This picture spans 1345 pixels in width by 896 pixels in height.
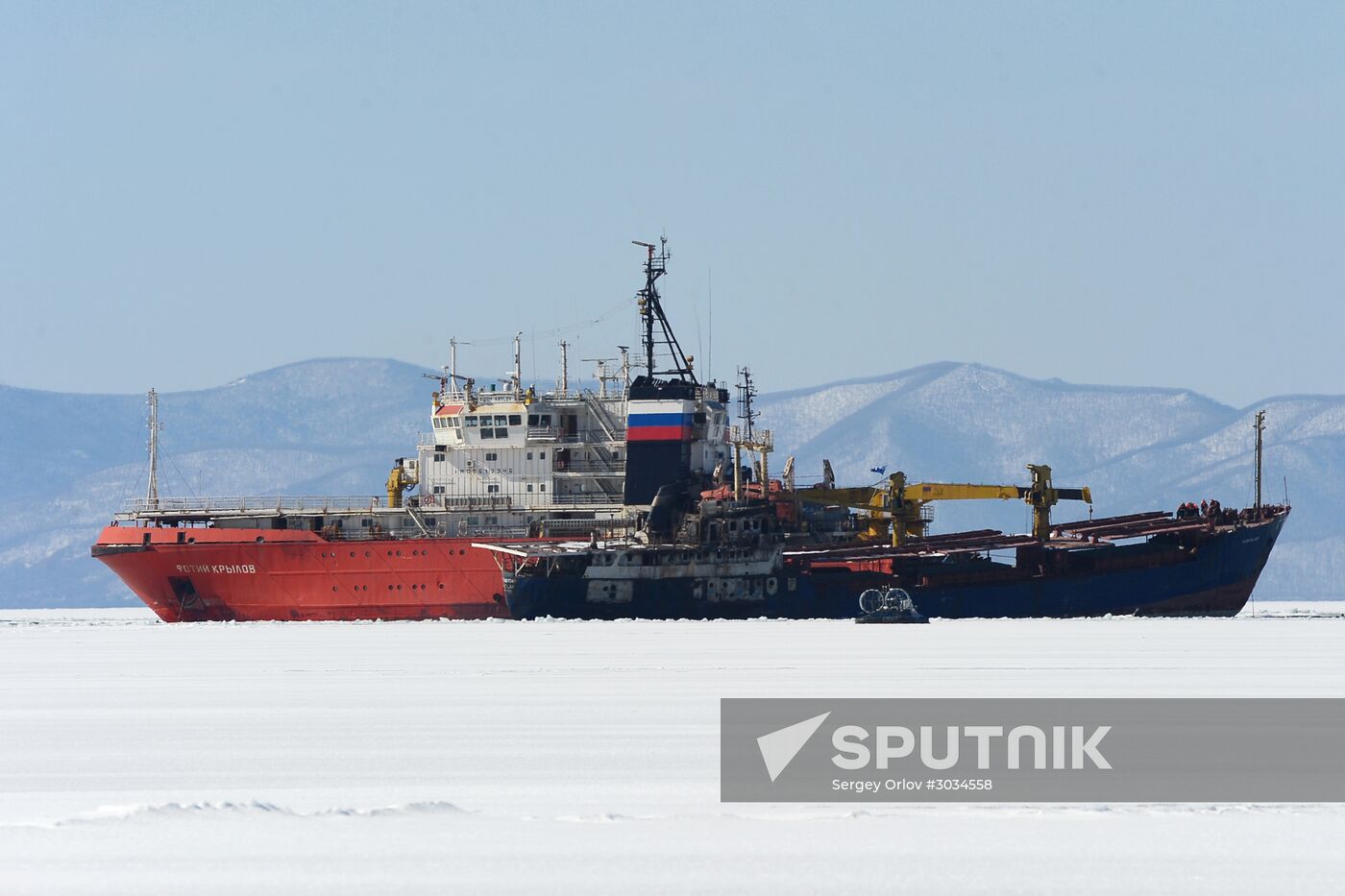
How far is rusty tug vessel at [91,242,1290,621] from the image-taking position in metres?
61.2

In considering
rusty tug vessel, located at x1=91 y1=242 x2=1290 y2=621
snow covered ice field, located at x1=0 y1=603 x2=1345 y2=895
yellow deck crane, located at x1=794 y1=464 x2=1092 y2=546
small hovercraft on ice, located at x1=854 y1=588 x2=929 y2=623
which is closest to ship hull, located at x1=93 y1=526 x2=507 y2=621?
rusty tug vessel, located at x1=91 y1=242 x2=1290 y2=621

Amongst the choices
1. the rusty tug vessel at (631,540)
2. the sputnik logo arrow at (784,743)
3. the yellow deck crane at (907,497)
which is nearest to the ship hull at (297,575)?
the rusty tug vessel at (631,540)

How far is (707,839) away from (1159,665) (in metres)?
20.6

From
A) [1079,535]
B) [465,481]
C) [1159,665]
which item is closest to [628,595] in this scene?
[465,481]

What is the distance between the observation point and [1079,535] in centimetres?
6334

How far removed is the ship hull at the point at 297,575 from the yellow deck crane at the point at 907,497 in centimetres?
1105

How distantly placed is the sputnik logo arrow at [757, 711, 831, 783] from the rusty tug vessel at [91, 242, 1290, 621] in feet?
120

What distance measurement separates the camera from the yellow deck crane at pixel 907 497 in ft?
207

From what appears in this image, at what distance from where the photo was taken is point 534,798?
62.0ft

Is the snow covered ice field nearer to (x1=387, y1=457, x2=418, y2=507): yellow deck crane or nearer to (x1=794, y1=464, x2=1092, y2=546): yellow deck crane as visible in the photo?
(x1=794, y1=464, x2=1092, y2=546): yellow deck crane

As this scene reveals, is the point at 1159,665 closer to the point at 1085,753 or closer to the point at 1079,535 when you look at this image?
the point at 1085,753

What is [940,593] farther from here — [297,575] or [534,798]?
[534,798]

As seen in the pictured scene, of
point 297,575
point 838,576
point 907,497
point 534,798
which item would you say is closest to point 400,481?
point 297,575

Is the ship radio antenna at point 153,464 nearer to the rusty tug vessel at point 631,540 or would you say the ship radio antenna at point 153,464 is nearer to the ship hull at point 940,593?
the rusty tug vessel at point 631,540
